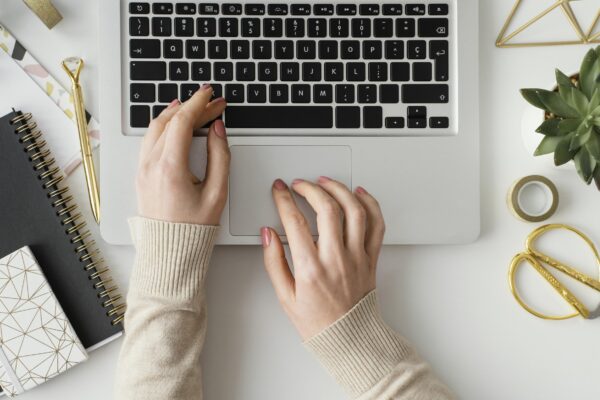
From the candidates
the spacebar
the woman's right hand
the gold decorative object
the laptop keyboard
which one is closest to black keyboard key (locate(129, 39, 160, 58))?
the laptop keyboard

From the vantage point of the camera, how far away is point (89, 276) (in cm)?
69

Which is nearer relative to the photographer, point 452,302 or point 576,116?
point 576,116

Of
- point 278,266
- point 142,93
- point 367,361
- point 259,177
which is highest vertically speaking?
point 142,93

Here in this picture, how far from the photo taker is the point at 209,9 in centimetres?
66

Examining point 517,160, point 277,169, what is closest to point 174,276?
point 277,169

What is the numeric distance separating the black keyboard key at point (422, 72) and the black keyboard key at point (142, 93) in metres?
0.31

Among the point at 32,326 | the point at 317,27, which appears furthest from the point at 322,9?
the point at 32,326

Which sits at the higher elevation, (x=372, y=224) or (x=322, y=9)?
(x=322, y=9)

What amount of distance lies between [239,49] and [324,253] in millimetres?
257

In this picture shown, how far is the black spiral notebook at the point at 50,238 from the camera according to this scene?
0.69m

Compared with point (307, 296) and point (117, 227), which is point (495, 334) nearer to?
point (307, 296)

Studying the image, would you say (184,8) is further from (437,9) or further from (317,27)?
(437,9)

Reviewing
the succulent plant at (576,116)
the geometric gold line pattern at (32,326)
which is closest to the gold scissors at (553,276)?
the succulent plant at (576,116)

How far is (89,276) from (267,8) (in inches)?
15.1
